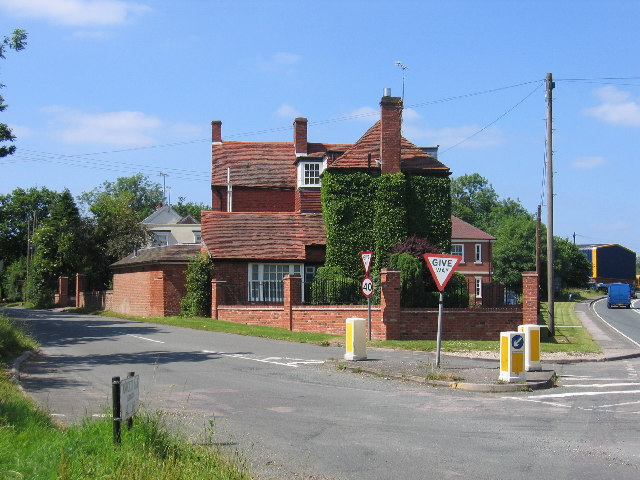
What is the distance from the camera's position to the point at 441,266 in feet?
51.6

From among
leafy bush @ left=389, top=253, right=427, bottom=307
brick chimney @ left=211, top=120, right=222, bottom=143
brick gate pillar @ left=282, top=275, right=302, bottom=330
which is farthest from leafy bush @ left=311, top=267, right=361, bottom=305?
brick chimney @ left=211, top=120, right=222, bottom=143

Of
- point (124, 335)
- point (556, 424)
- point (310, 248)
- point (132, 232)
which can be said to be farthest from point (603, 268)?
point (556, 424)

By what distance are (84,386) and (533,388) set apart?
27.0 ft

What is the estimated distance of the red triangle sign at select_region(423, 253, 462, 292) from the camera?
51.4 feet

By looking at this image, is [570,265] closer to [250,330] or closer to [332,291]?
[332,291]

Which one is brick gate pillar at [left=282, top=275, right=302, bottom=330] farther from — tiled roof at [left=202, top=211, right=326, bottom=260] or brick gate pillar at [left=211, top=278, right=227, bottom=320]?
tiled roof at [left=202, top=211, right=326, bottom=260]

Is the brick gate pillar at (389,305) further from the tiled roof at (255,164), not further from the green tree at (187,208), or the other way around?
the green tree at (187,208)

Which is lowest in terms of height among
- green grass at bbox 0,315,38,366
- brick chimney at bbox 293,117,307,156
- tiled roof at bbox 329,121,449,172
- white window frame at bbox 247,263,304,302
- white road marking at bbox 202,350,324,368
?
white road marking at bbox 202,350,324,368

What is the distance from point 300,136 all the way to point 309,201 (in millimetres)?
6555

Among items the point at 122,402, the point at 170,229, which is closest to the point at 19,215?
the point at 170,229

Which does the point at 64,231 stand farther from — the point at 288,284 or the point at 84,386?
the point at 84,386

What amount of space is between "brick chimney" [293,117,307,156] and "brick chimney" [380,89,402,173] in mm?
12245

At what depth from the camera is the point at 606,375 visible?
16.2 meters

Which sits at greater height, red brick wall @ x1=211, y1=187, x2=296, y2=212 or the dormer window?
the dormer window
